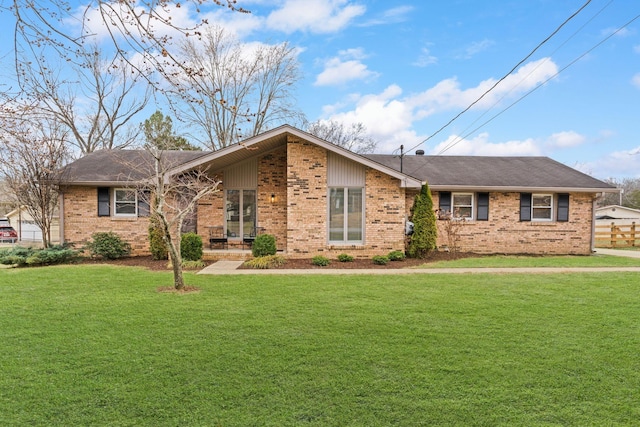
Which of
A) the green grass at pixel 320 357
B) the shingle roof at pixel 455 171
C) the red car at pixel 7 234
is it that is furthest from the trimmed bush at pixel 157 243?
the red car at pixel 7 234

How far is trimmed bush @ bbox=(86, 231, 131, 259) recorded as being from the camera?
12.6 meters

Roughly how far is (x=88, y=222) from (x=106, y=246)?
65.0 inches

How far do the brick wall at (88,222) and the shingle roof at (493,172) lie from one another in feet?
36.7

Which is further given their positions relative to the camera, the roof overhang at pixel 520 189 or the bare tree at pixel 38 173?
the roof overhang at pixel 520 189

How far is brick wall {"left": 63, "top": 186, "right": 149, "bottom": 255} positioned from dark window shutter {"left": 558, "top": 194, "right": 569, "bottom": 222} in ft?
Answer: 52.4

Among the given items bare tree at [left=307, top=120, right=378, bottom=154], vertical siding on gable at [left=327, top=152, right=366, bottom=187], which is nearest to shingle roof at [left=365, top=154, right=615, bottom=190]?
vertical siding on gable at [left=327, top=152, right=366, bottom=187]

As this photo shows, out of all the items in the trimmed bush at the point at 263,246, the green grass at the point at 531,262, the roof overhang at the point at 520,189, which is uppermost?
the roof overhang at the point at 520,189

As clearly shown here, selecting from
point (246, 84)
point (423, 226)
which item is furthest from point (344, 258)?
point (246, 84)

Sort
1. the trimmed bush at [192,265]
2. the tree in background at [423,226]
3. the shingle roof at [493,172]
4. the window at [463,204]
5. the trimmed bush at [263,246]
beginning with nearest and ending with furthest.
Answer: the trimmed bush at [192,265] → the trimmed bush at [263,246] → the tree in background at [423,226] → the shingle roof at [493,172] → the window at [463,204]

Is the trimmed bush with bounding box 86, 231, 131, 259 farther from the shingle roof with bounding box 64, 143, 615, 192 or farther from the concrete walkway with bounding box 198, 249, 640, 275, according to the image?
the concrete walkway with bounding box 198, 249, 640, 275

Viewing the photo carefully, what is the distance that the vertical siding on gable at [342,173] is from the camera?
12.5 metres

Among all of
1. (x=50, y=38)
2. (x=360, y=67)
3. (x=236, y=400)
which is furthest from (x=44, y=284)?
(x=360, y=67)

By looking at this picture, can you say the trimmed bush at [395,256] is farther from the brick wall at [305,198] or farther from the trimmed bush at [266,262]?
the trimmed bush at [266,262]

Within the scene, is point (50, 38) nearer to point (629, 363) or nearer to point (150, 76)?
point (150, 76)
